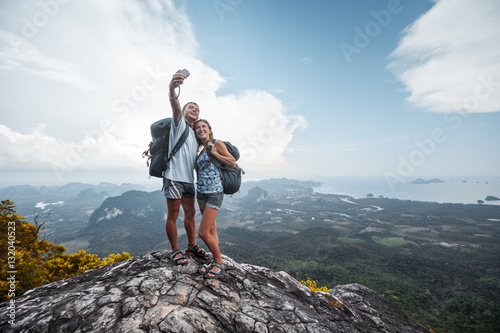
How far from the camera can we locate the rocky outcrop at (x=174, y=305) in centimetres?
294

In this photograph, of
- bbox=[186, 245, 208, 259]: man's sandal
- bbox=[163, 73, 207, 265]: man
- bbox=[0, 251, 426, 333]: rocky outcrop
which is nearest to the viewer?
bbox=[0, 251, 426, 333]: rocky outcrop

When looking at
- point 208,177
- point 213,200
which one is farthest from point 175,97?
point 213,200

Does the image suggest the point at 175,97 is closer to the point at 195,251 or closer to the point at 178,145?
the point at 178,145

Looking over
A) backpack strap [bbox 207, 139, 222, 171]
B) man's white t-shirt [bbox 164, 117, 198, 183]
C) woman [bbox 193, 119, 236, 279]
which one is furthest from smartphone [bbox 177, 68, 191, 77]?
backpack strap [bbox 207, 139, 222, 171]

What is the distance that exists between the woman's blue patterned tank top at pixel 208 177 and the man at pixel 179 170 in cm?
21

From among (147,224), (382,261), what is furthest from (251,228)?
(147,224)

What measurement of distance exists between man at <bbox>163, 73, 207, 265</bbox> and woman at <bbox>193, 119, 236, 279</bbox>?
0.62 feet

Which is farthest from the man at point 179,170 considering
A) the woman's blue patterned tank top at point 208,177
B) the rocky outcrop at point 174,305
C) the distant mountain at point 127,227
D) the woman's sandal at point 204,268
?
the distant mountain at point 127,227

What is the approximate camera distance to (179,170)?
418 cm

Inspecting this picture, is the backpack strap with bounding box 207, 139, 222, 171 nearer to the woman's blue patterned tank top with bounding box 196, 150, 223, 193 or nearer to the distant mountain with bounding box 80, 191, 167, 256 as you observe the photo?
the woman's blue patterned tank top with bounding box 196, 150, 223, 193

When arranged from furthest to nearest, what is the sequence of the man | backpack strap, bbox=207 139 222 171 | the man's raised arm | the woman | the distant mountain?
the distant mountain → backpack strap, bbox=207 139 222 171 → the woman → the man → the man's raised arm

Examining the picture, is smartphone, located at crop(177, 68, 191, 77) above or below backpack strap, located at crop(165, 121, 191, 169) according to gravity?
above

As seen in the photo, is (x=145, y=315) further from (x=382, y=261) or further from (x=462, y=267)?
(x=462, y=267)

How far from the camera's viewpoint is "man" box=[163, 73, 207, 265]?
405 cm
